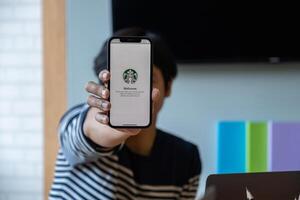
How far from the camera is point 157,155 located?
3.88 feet

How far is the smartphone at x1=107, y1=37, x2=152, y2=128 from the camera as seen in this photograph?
790mm

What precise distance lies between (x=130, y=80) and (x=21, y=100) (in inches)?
59.5

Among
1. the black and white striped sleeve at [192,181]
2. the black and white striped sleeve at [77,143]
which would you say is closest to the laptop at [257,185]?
the black and white striped sleeve at [77,143]

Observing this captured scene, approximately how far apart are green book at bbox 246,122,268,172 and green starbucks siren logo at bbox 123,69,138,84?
Answer: 1.04 meters

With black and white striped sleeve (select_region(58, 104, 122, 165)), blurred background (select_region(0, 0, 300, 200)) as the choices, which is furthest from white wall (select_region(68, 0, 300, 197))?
black and white striped sleeve (select_region(58, 104, 122, 165))

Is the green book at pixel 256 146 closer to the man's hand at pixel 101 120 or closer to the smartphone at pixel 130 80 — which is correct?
the man's hand at pixel 101 120

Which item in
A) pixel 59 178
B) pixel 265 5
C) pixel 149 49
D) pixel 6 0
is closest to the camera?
pixel 149 49

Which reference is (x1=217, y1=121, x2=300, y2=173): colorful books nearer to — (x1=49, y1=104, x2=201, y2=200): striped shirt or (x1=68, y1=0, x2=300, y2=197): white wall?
(x1=68, y1=0, x2=300, y2=197): white wall

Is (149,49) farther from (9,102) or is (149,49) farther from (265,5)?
(9,102)

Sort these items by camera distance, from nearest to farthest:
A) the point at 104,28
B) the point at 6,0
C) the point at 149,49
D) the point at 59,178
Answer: the point at 149,49
the point at 59,178
the point at 104,28
the point at 6,0

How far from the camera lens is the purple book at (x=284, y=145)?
5.69 feet

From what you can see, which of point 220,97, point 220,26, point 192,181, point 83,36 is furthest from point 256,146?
point 83,36

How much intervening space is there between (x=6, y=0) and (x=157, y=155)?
1.30m

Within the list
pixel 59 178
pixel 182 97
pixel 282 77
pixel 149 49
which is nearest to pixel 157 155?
pixel 59 178
